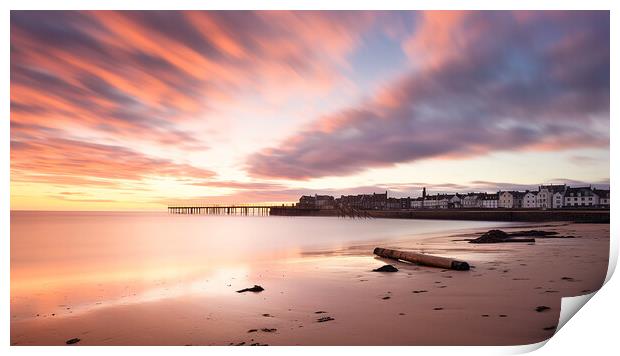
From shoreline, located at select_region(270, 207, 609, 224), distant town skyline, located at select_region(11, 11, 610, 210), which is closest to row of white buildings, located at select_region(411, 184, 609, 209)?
shoreline, located at select_region(270, 207, 609, 224)

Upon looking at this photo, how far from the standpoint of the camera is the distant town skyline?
514cm

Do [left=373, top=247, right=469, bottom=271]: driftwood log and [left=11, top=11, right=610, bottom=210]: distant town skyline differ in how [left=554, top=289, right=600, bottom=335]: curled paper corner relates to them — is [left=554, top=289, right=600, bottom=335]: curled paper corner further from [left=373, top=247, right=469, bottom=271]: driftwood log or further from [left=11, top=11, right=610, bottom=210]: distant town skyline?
[left=11, top=11, right=610, bottom=210]: distant town skyline

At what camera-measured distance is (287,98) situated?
6.30 m

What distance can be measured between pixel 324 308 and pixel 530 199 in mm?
16141

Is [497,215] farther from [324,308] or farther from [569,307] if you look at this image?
[324,308]

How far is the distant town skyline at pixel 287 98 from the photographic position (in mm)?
5137

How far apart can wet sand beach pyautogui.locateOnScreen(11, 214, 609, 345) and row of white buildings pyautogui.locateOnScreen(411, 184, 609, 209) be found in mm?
2751

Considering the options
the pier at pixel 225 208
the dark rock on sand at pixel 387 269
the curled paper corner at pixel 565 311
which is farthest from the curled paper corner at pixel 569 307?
the pier at pixel 225 208

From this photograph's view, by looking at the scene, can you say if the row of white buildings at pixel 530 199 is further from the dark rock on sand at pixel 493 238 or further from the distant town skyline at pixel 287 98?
the distant town skyline at pixel 287 98

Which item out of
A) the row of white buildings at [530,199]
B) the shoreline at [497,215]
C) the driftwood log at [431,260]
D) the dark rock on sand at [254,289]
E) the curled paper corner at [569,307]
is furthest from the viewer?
the shoreline at [497,215]

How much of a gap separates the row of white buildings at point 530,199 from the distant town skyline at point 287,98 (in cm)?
153
